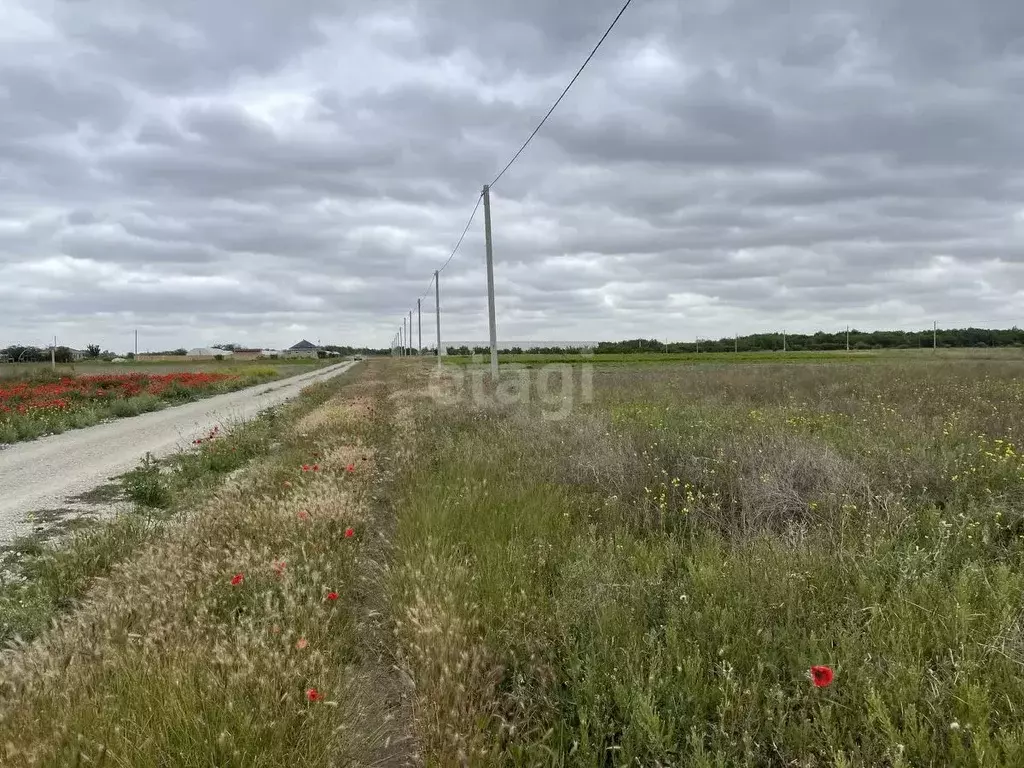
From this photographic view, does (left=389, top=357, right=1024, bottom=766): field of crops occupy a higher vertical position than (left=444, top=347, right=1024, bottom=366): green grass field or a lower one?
lower

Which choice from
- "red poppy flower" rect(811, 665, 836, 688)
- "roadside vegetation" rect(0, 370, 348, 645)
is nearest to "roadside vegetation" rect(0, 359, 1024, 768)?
"red poppy flower" rect(811, 665, 836, 688)

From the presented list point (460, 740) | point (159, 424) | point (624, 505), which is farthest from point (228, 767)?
point (159, 424)

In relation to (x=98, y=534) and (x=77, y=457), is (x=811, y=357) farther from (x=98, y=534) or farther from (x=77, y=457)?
(x=98, y=534)

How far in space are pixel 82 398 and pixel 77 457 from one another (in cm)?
1270

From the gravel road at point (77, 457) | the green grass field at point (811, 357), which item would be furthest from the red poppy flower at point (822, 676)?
the green grass field at point (811, 357)

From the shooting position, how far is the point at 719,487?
593cm

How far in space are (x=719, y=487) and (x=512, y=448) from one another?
9.41 feet

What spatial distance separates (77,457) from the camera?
11008 mm

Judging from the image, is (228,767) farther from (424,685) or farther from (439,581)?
(439,581)

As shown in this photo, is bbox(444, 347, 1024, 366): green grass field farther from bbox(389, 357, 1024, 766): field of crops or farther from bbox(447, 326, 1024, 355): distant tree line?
bbox(389, 357, 1024, 766): field of crops

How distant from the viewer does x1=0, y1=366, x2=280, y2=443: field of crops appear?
14977 mm

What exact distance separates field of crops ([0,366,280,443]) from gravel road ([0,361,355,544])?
1.86 ft

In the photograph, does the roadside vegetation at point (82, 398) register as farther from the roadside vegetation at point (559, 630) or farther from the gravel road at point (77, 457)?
the roadside vegetation at point (559, 630)

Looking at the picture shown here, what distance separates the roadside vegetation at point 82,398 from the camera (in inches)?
590
